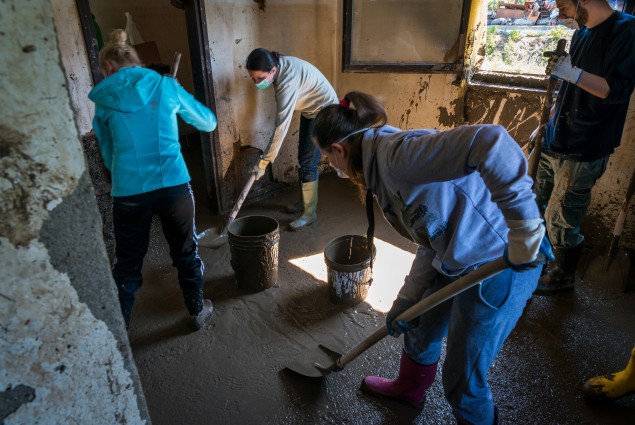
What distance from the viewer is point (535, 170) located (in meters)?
2.78

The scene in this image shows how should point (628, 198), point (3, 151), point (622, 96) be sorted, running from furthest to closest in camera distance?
point (628, 198) → point (622, 96) → point (3, 151)

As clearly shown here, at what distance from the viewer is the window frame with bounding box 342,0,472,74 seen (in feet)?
12.5

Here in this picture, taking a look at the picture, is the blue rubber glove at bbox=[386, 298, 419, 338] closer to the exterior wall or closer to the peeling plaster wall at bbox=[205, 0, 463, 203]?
the exterior wall

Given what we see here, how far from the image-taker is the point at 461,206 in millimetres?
1405

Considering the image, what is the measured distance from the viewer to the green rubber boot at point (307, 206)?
3965 millimetres

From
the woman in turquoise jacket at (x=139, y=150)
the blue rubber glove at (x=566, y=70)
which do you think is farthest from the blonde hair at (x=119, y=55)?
the blue rubber glove at (x=566, y=70)

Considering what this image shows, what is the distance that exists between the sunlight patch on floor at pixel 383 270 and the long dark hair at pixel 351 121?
163 centimetres

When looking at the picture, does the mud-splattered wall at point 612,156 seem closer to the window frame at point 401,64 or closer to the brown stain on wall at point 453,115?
the brown stain on wall at point 453,115

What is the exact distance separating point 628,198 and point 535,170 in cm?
72

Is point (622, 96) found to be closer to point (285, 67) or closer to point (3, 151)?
point (285, 67)

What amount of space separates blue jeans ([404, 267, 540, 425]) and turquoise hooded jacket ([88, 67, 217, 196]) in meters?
1.50

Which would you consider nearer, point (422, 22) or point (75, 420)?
point (75, 420)

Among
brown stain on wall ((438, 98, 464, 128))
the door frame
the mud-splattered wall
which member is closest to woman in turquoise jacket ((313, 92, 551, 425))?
the mud-splattered wall

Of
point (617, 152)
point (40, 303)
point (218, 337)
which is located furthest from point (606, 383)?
point (40, 303)
